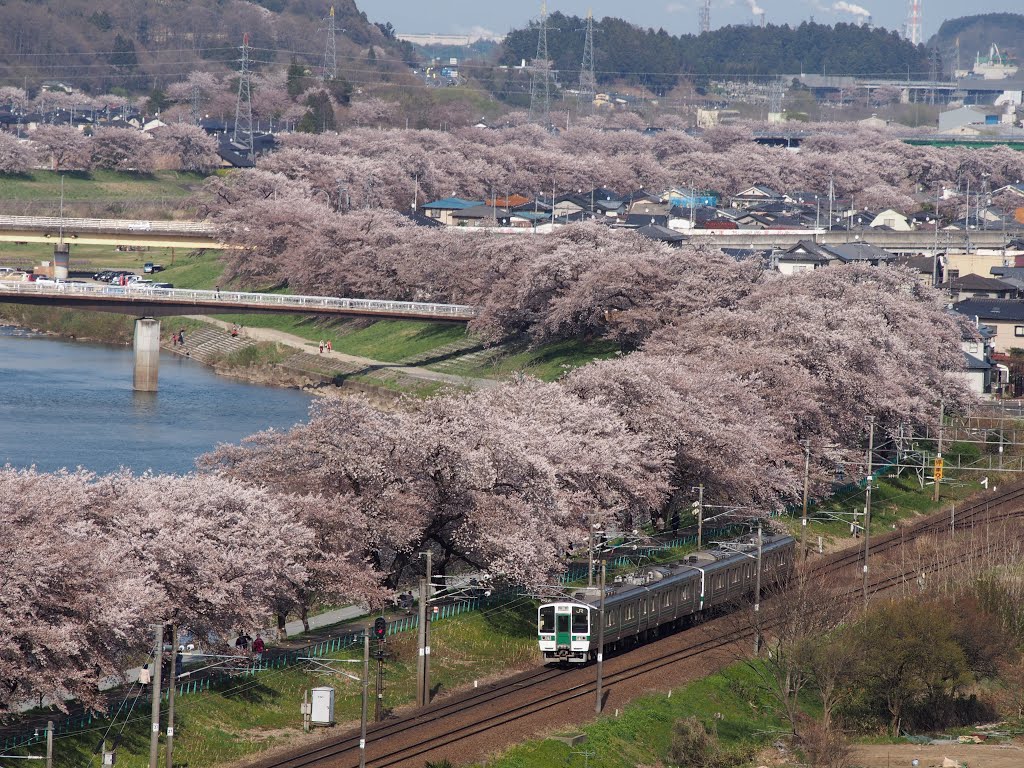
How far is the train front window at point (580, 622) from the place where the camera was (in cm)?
3153

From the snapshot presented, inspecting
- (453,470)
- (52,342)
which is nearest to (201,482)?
(453,470)

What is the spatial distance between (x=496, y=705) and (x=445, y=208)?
272ft

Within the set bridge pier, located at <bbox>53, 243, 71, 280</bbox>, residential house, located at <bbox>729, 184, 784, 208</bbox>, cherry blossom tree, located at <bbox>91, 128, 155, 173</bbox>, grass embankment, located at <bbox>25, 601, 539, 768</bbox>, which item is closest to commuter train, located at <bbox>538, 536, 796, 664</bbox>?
grass embankment, located at <bbox>25, 601, 539, 768</bbox>

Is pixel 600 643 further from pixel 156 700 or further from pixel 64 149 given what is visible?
pixel 64 149

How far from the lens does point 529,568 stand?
112 feet

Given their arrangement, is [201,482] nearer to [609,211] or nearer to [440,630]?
[440,630]

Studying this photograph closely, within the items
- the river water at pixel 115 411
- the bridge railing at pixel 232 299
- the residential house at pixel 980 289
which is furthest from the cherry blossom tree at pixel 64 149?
the residential house at pixel 980 289

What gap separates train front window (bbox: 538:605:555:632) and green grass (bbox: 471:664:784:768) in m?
2.36

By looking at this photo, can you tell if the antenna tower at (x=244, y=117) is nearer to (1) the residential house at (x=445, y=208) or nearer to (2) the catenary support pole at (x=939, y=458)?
(1) the residential house at (x=445, y=208)

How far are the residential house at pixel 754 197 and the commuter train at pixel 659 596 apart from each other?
84444mm

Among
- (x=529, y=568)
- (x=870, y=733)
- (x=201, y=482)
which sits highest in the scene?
(x=201, y=482)

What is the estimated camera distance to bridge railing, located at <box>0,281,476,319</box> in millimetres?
70938

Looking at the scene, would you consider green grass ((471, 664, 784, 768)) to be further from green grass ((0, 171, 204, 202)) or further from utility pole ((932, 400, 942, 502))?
green grass ((0, 171, 204, 202))

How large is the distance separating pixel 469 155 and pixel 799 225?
33.3 meters
